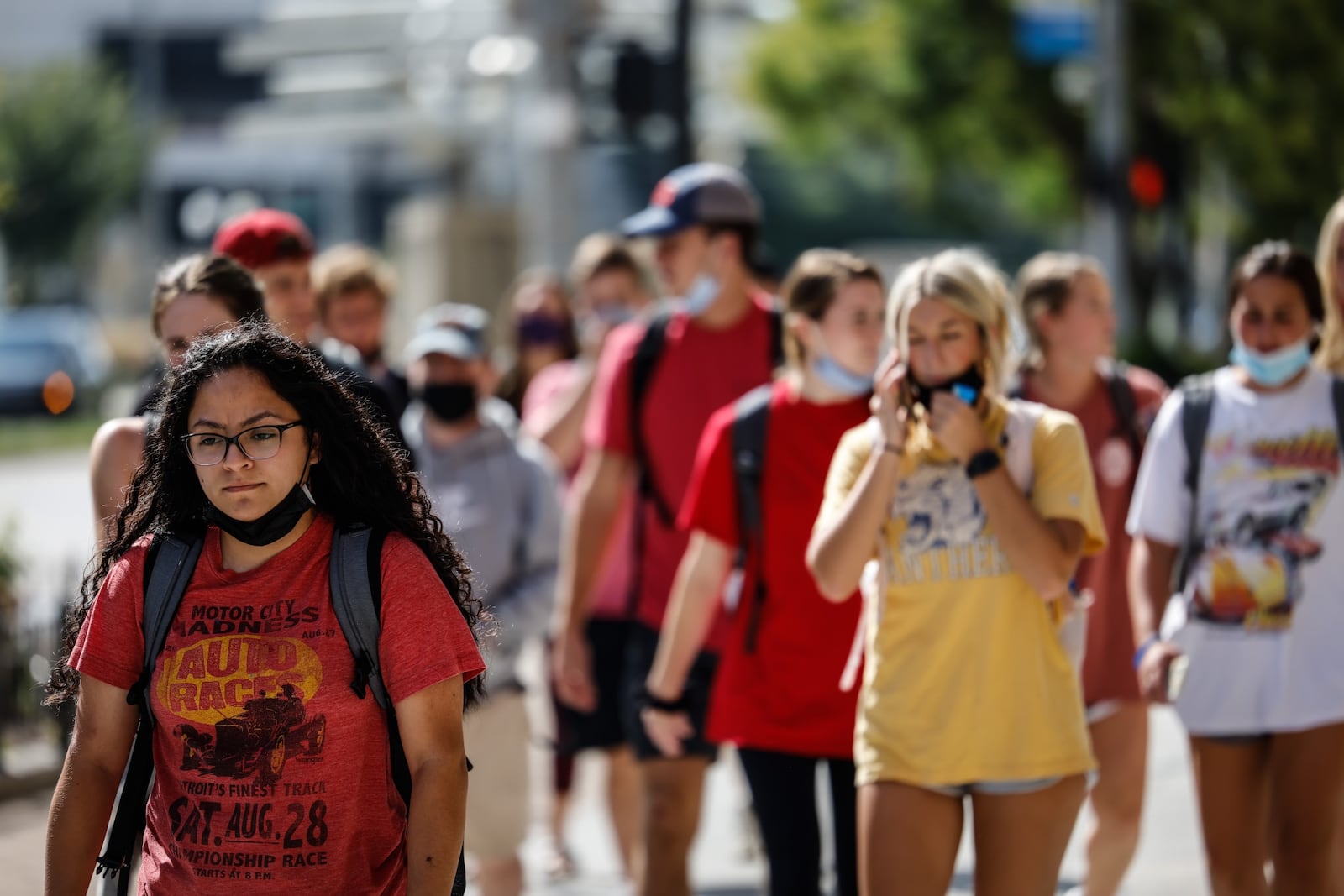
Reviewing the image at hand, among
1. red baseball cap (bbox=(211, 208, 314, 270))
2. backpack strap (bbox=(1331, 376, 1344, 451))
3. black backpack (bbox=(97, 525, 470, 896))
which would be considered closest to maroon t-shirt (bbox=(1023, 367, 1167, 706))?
backpack strap (bbox=(1331, 376, 1344, 451))

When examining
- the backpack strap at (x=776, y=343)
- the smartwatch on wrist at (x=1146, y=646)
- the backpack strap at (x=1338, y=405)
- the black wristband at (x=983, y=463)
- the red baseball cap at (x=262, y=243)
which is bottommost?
the smartwatch on wrist at (x=1146, y=646)

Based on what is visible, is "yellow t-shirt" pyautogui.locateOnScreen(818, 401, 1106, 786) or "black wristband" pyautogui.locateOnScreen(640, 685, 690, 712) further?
"black wristband" pyautogui.locateOnScreen(640, 685, 690, 712)

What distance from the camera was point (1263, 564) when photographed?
5047 millimetres

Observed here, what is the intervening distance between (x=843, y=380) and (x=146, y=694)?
227 cm

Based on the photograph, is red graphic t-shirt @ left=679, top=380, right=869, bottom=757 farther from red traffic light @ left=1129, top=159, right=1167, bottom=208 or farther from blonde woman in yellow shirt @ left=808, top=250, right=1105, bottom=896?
red traffic light @ left=1129, top=159, right=1167, bottom=208

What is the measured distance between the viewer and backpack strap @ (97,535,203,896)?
3408 mm

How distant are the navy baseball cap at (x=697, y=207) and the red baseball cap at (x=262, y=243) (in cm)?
108

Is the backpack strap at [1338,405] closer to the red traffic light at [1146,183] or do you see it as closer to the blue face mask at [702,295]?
the blue face mask at [702,295]

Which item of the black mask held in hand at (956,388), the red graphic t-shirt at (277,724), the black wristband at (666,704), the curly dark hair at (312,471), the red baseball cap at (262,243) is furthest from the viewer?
A: the red baseball cap at (262,243)

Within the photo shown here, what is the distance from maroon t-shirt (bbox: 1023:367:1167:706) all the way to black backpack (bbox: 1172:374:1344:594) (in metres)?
0.77

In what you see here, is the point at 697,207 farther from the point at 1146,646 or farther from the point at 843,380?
the point at 1146,646

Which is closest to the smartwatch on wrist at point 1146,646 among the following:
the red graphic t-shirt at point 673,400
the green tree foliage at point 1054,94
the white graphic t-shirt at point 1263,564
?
the white graphic t-shirt at point 1263,564

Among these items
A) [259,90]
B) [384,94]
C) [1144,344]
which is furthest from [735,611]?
[259,90]

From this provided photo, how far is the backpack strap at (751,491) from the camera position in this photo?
16.9 feet
